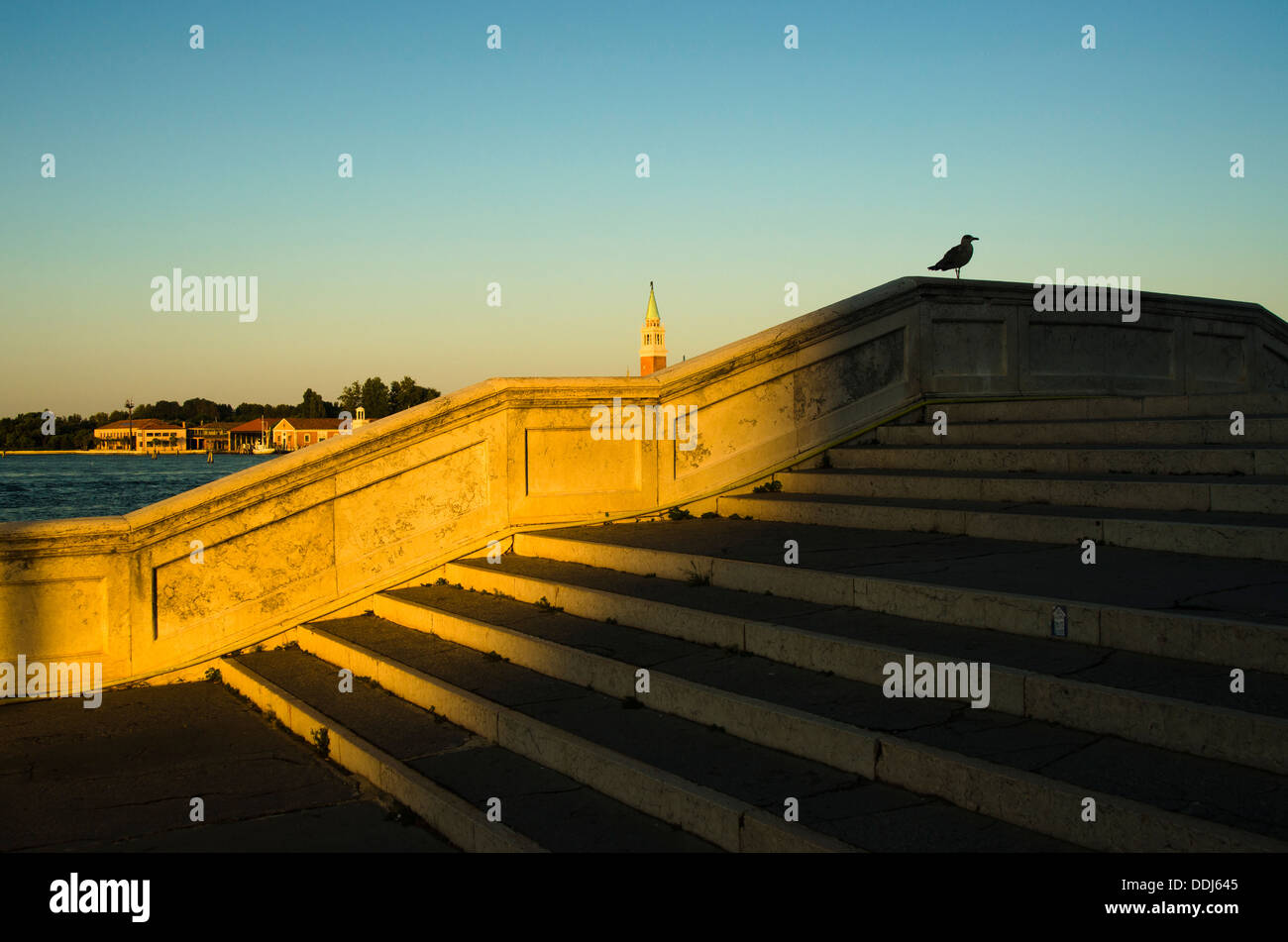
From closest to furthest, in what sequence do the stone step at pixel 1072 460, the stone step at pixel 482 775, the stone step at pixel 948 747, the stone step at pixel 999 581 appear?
1. the stone step at pixel 948 747
2. the stone step at pixel 482 775
3. the stone step at pixel 999 581
4. the stone step at pixel 1072 460

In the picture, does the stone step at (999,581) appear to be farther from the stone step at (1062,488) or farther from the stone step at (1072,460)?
the stone step at (1072,460)

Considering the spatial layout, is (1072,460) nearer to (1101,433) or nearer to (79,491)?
(1101,433)

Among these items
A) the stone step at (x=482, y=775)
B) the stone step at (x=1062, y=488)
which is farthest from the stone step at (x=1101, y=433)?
the stone step at (x=482, y=775)

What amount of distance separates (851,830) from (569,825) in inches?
43.8

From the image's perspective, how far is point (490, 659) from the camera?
5.86 metres

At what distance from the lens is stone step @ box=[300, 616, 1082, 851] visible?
321 cm

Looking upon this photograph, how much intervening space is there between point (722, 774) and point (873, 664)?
986mm

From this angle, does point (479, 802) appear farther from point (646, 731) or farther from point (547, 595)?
point (547, 595)

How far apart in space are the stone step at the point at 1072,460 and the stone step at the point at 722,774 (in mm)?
4099

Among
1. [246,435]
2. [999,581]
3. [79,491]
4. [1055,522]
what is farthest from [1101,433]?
[246,435]

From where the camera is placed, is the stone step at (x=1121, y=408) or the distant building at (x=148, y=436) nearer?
the stone step at (x=1121, y=408)

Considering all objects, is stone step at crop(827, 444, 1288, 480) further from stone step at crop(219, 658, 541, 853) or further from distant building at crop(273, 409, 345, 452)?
distant building at crop(273, 409, 345, 452)

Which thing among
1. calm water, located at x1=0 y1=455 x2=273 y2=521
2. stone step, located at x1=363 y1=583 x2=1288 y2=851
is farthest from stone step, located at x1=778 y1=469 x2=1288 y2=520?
calm water, located at x1=0 y1=455 x2=273 y2=521

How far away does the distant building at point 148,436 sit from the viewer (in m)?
156
